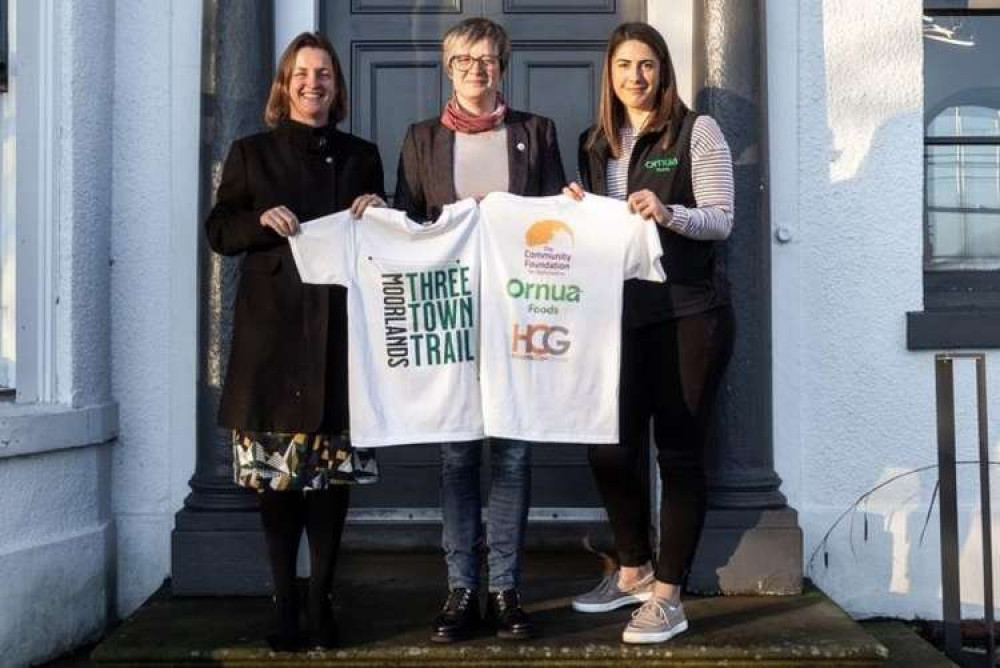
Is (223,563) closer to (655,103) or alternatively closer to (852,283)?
(655,103)

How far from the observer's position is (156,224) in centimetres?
458

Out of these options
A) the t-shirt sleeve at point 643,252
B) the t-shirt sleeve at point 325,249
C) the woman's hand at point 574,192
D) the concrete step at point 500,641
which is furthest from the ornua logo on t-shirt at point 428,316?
the concrete step at point 500,641

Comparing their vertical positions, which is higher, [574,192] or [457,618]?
[574,192]

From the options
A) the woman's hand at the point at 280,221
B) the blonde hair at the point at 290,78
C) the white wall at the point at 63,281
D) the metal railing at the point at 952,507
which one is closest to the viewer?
the woman's hand at the point at 280,221

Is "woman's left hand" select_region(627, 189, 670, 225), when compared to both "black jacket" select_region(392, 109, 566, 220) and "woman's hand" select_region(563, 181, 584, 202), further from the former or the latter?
"black jacket" select_region(392, 109, 566, 220)

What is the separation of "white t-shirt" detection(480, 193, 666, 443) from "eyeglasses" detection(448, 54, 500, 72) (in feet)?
1.31

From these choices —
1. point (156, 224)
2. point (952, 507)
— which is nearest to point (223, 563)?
point (156, 224)

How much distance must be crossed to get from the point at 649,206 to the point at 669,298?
36 cm

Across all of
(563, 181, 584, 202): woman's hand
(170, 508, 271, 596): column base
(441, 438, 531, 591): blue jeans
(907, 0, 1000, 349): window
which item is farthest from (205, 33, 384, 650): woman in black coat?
(907, 0, 1000, 349): window

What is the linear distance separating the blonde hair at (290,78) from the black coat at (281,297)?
5 centimetres

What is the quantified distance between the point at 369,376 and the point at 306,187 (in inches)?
24.9

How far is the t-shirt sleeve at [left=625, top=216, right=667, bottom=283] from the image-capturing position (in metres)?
3.61

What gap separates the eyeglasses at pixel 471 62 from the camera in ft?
11.7

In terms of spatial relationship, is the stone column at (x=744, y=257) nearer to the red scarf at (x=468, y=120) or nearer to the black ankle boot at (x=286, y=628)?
the red scarf at (x=468, y=120)
